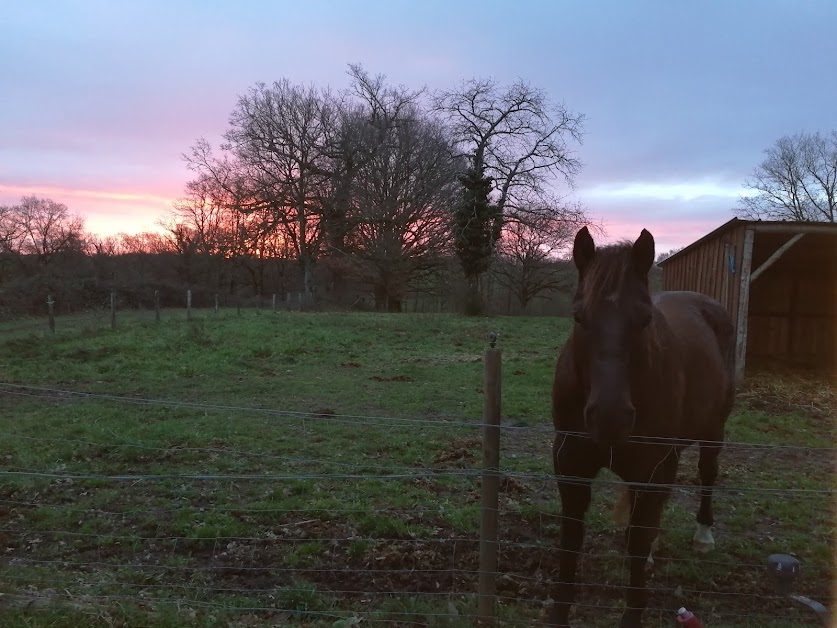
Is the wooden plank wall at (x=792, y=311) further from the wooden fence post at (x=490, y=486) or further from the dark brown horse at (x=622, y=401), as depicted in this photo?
the wooden fence post at (x=490, y=486)

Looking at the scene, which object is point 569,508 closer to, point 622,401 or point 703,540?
point 622,401

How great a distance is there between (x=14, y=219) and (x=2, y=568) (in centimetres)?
4264

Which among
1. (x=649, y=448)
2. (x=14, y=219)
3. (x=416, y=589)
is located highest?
(x=14, y=219)

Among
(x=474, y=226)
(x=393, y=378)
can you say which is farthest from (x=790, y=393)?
(x=474, y=226)

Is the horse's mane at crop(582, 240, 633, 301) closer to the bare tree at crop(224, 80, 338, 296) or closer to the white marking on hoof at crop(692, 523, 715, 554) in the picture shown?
the white marking on hoof at crop(692, 523, 715, 554)

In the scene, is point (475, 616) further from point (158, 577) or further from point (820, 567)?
point (820, 567)

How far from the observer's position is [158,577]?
3564mm

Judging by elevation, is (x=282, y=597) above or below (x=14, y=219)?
below

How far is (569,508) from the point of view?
10.1ft

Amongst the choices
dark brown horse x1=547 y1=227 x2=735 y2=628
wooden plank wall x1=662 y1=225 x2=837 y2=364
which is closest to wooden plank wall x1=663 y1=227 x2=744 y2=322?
wooden plank wall x1=662 y1=225 x2=837 y2=364

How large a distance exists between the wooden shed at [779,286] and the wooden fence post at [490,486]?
10224mm

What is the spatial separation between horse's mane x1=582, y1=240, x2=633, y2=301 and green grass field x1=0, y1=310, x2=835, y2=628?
884 millimetres

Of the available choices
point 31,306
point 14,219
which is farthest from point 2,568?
point 14,219

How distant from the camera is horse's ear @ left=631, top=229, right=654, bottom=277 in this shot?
8.64 feet
